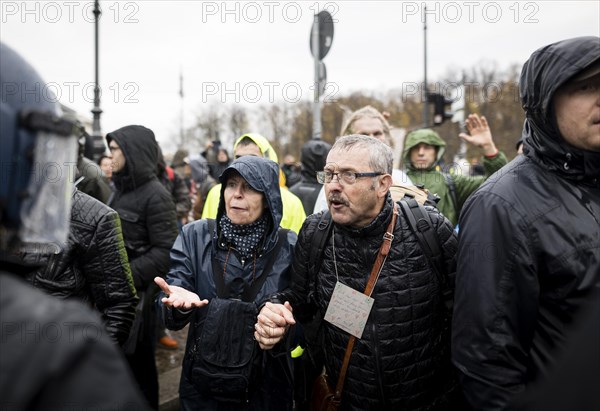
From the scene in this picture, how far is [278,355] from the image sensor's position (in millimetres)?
2414

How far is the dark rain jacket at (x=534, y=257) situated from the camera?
162cm

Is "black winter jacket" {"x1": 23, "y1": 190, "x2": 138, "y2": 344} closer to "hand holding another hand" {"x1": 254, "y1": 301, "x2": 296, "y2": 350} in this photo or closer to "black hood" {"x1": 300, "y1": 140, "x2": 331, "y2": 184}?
"hand holding another hand" {"x1": 254, "y1": 301, "x2": 296, "y2": 350}

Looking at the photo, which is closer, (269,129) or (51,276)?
(51,276)

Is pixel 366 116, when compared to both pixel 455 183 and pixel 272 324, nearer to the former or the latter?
pixel 455 183

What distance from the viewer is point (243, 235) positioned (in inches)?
104

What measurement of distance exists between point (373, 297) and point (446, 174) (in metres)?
2.09

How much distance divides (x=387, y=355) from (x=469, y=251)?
708 mm

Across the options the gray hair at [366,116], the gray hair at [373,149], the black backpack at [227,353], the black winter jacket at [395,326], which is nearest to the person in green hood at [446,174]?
the gray hair at [366,116]

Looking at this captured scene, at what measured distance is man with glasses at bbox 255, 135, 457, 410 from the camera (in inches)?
87.4

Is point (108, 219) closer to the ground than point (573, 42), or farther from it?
closer to the ground

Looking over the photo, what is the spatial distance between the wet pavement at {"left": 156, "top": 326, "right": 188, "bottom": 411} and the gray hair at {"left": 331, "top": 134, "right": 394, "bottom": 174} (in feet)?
9.42

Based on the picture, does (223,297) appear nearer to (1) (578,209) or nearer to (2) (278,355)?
(2) (278,355)

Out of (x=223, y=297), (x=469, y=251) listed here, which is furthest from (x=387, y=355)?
(x=223, y=297)

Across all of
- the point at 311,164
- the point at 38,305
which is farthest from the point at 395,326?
the point at 311,164
